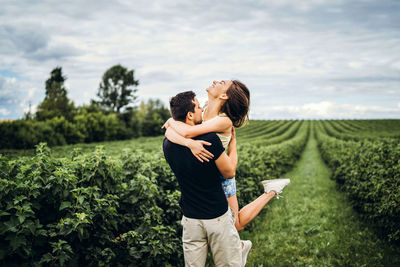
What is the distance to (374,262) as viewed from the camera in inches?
175

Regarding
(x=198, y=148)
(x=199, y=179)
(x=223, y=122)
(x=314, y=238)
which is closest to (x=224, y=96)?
(x=223, y=122)

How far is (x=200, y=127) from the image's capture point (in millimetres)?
2074

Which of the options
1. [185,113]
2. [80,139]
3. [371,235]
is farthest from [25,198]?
[80,139]

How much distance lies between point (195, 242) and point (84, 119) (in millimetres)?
47745

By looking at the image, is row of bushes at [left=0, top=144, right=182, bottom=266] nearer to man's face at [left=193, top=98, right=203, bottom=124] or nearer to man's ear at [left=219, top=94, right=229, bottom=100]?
man's face at [left=193, top=98, right=203, bottom=124]

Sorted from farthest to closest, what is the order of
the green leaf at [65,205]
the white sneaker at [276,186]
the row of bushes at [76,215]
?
the white sneaker at [276,186]
the green leaf at [65,205]
the row of bushes at [76,215]

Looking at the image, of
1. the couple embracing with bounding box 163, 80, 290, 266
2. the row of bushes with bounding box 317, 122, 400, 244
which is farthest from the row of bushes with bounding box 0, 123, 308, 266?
the row of bushes with bounding box 317, 122, 400, 244

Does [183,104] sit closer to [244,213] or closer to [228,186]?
[228,186]

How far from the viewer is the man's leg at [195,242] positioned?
7.38 feet

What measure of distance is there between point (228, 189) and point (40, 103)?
2155 inches

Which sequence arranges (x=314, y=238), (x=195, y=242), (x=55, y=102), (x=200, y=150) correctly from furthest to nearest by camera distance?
(x=55, y=102)
(x=314, y=238)
(x=195, y=242)
(x=200, y=150)

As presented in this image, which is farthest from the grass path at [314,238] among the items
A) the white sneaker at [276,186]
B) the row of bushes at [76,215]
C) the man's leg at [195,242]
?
the man's leg at [195,242]

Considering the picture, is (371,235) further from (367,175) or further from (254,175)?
(254,175)

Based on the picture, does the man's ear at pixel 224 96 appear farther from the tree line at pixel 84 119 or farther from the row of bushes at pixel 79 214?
the tree line at pixel 84 119
